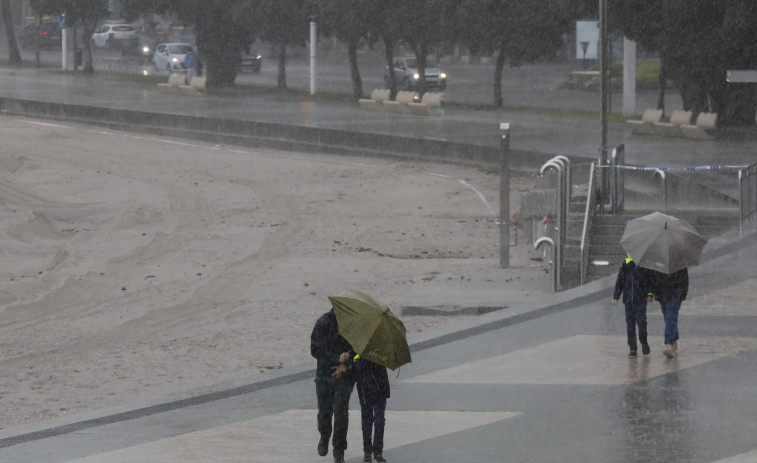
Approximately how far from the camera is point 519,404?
417 inches

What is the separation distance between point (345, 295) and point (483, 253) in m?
12.2

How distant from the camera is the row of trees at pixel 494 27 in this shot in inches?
1342

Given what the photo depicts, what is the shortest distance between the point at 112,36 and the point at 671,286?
68120 millimetres

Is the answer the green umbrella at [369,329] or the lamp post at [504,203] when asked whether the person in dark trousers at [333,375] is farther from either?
the lamp post at [504,203]

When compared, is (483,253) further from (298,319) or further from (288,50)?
(288,50)

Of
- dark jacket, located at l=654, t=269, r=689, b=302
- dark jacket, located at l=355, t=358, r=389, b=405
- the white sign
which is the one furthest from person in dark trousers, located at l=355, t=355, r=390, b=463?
the white sign

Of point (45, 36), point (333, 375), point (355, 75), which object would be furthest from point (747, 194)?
Result: point (45, 36)

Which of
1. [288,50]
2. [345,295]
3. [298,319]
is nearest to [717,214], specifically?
[298,319]

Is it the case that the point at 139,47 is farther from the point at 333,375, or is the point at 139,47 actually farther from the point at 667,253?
the point at 333,375

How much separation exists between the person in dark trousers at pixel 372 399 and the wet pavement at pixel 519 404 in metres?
0.37

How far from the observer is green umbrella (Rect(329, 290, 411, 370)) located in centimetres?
839

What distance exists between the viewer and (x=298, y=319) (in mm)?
15508

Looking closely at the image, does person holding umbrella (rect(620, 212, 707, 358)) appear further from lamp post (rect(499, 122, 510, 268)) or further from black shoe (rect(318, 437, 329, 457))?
lamp post (rect(499, 122, 510, 268))

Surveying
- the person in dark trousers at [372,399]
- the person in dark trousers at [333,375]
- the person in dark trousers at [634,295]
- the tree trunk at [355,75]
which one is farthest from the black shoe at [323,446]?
the tree trunk at [355,75]
